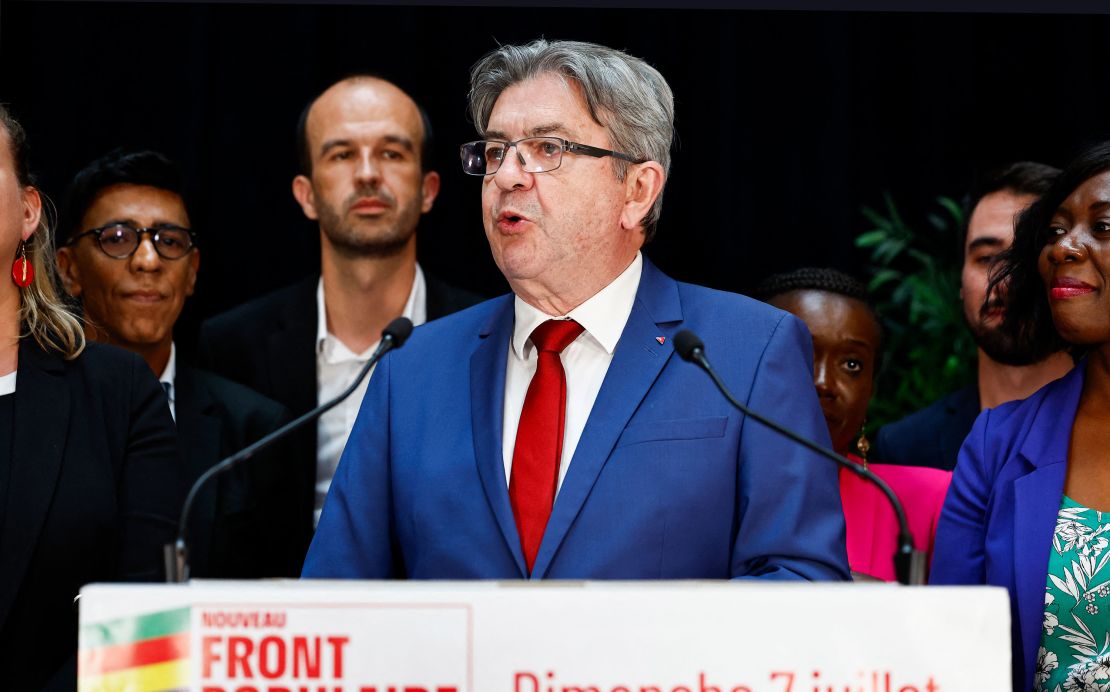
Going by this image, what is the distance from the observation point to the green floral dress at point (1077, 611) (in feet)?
7.20

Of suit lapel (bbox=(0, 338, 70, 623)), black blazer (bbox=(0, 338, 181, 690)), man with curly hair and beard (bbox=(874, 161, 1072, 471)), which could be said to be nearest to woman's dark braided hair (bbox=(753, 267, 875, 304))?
man with curly hair and beard (bbox=(874, 161, 1072, 471))

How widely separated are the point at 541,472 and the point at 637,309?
0.35 m

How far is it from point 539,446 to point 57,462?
87cm

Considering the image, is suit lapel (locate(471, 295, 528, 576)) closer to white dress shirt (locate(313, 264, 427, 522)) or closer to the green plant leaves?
white dress shirt (locate(313, 264, 427, 522))

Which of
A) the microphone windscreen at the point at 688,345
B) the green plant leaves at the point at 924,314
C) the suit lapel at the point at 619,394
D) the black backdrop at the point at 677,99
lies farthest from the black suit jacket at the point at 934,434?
the microphone windscreen at the point at 688,345

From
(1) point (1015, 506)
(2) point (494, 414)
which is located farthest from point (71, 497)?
(1) point (1015, 506)

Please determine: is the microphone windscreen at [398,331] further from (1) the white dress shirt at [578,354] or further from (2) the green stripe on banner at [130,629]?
(2) the green stripe on banner at [130,629]

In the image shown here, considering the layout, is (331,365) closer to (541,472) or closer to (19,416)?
(19,416)

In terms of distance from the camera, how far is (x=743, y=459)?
85.7 inches

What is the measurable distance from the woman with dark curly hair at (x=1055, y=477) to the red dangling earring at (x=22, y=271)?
1.74 m

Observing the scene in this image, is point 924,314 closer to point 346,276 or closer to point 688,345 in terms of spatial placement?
point 346,276

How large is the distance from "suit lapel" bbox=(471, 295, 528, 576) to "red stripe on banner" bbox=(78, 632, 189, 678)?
718 millimetres

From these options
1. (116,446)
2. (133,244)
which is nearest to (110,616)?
(116,446)

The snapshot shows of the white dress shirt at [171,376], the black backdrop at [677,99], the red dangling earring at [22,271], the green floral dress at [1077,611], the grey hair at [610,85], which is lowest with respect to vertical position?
the green floral dress at [1077,611]
